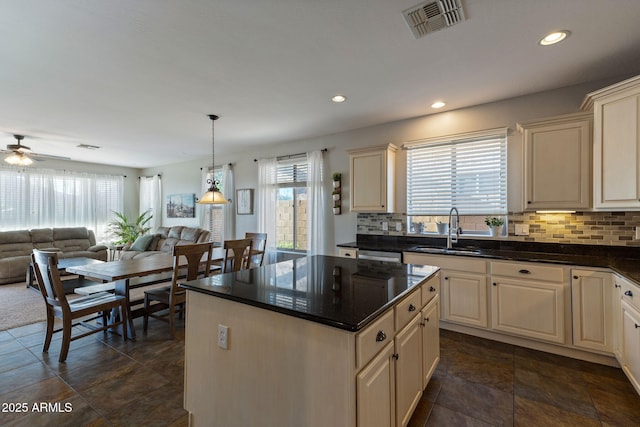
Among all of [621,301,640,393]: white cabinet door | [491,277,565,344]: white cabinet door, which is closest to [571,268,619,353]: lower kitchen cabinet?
[491,277,565,344]: white cabinet door

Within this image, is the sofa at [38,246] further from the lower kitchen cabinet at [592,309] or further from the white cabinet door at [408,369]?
the lower kitchen cabinet at [592,309]

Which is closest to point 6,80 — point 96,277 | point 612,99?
point 96,277

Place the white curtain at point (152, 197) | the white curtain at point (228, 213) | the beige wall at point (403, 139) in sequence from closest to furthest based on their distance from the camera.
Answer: the beige wall at point (403, 139)
the white curtain at point (228, 213)
the white curtain at point (152, 197)

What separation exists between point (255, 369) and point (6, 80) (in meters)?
3.63

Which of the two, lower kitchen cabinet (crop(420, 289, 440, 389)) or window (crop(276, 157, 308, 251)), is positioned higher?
window (crop(276, 157, 308, 251))

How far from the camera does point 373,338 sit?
1.22m

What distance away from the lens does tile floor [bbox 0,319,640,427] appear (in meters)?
1.84

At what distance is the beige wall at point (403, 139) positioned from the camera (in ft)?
9.82

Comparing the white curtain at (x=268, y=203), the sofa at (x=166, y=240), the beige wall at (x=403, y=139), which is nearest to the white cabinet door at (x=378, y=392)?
the beige wall at (x=403, y=139)

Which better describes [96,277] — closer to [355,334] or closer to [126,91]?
[126,91]

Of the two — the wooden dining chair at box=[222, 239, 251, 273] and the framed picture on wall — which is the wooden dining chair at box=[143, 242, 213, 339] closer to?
the wooden dining chair at box=[222, 239, 251, 273]

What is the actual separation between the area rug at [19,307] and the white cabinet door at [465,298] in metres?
4.79

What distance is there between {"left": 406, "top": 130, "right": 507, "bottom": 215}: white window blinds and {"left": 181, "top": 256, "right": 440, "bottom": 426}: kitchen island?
203cm

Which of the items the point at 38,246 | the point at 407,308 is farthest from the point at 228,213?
the point at 407,308
